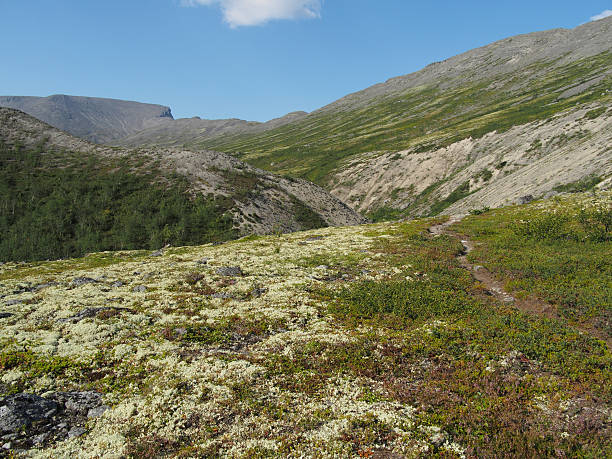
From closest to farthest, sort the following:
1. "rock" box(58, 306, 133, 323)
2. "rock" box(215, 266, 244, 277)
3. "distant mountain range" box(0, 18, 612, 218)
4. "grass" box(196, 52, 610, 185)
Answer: "rock" box(58, 306, 133, 323), "rock" box(215, 266, 244, 277), "distant mountain range" box(0, 18, 612, 218), "grass" box(196, 52, 610, 185)

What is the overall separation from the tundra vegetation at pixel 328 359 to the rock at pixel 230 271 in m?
0.36

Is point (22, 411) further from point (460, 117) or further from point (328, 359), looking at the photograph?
point (460, 117)

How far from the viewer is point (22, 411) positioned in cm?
1077

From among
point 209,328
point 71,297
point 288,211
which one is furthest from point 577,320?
point 288,211

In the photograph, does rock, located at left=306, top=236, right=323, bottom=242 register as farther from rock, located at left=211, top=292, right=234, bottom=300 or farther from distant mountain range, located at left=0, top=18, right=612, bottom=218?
distant mountain range, located at left=0, top=18, right=612, bottom=218

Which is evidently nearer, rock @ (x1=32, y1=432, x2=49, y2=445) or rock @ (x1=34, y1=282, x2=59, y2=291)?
rock @ (x1=32, y1=432, x2=49, y2=445)

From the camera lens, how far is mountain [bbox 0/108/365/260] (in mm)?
51156

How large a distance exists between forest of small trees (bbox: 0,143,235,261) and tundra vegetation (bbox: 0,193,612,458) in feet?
79.6

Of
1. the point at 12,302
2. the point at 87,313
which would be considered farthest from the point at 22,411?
the point at 12,302

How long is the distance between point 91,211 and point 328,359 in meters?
56.6

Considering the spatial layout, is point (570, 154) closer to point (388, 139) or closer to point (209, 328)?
point (209, 328)

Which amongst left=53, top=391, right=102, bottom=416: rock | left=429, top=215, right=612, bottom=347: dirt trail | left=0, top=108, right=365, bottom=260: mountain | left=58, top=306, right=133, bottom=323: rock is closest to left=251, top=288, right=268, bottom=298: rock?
left=58, top=306, right=133, bottom=323: rock

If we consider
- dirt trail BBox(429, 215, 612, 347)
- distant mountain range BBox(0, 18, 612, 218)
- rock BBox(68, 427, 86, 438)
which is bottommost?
rock BBox(68, 427, 86, 438)

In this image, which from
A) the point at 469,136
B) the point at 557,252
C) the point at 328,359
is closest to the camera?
the point at 328,359
